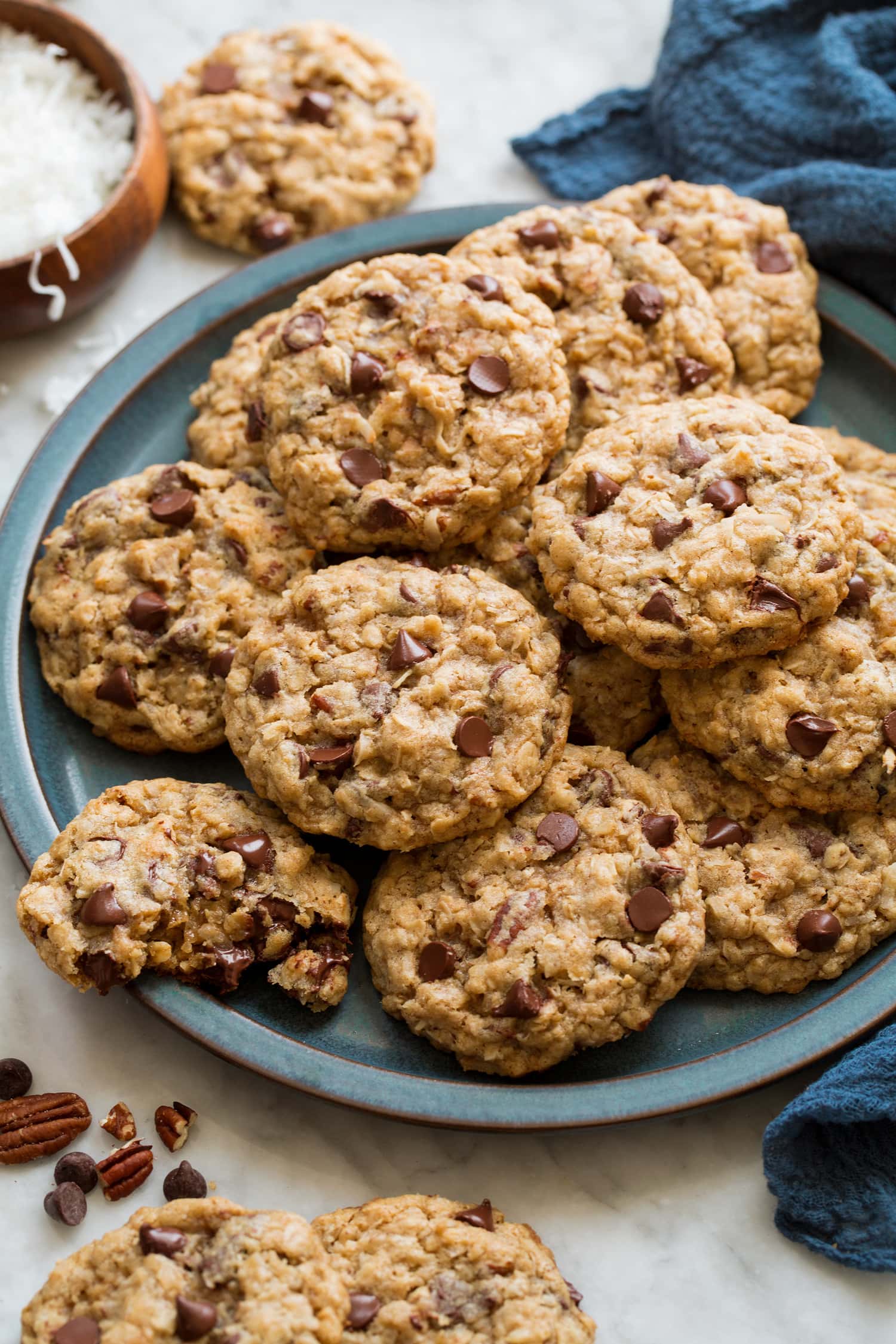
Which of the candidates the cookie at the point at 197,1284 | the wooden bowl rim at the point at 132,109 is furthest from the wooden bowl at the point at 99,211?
the cookie at the point at 197,1284

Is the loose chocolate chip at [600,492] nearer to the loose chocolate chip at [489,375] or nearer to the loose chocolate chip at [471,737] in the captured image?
the loose chocolate chip at [489,375]

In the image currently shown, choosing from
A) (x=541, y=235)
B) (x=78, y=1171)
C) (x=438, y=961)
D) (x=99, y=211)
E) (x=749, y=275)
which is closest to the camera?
(x=438, y=961)

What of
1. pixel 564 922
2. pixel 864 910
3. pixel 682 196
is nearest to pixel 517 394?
pixel 682 196

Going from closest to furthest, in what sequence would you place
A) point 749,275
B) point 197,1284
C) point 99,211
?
point 197,1284, point 749,275, point 99,211

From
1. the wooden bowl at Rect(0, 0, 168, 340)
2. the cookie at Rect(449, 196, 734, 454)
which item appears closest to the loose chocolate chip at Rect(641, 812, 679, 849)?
the cookie at Rect(449, 196, 734, 454)

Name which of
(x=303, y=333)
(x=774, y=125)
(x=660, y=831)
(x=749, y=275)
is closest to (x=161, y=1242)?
(x=660, y=831)

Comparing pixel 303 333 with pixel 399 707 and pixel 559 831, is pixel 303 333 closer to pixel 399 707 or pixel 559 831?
pixel 399 707

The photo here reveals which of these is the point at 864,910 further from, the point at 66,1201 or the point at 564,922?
the point at 66,1201
